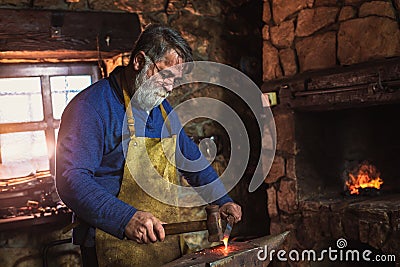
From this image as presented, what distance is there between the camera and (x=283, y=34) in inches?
154

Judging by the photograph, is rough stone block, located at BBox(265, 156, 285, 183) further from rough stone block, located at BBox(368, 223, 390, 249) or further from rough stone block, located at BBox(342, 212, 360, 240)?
rough stone block, located at BBox(368, 223, 390, 249)

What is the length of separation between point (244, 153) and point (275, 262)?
106cm

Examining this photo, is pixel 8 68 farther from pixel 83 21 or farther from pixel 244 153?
pixel 244 153

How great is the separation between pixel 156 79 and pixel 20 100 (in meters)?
1.80

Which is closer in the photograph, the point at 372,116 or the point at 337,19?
the point at 337,19

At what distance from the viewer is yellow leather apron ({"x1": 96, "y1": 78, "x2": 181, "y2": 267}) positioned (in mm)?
2590

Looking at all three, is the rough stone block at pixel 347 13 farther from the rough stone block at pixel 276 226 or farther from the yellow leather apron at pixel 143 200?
the rough stone block at pixel 276 226

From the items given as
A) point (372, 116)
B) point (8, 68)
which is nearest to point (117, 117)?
point (8, 68)

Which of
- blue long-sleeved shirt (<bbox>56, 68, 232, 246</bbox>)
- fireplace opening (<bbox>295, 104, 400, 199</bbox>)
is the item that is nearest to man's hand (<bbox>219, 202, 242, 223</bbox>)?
blue long-sleeved shirt (<bbox>56, 68, 232, 246</bbox>)

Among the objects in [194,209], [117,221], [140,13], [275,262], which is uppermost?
[140,13]

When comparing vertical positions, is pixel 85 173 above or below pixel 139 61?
below

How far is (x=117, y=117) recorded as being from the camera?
8.23ft
